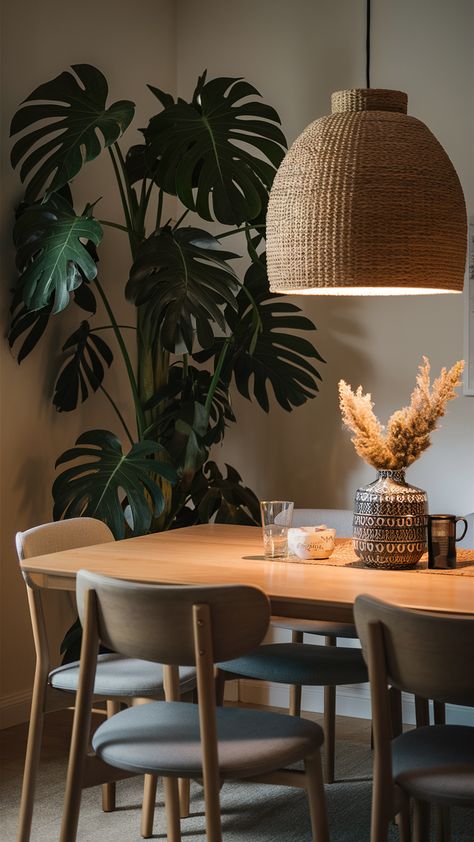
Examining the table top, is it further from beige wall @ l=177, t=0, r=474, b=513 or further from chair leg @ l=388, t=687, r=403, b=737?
beige wall @ l=177, t=0, r=474, b=513

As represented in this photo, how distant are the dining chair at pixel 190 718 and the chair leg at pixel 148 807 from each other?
674mm

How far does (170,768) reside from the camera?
2281 millimetres

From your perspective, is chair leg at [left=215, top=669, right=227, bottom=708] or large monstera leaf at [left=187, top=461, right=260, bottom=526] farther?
large monstera leaf at [left=187, top=461, right=260, bottom=526]

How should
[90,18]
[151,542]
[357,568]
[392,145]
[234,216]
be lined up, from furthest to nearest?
[90,18] < [234,216] < [151,542] < [357,568] < [392,145]

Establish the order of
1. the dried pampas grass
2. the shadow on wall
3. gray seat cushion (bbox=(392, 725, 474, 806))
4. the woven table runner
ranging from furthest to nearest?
1. the shadow on wall
2. the dried pampas grass
3. the woven table runner
4. gray seat cushion (bbox=(392, 725, 474, 806))

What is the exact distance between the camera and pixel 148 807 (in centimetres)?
314

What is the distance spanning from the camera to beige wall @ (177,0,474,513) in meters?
4.27

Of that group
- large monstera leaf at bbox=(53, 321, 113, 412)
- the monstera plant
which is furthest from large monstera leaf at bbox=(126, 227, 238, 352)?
large monstera leaf at bbox=(53, 321, 113, 412)

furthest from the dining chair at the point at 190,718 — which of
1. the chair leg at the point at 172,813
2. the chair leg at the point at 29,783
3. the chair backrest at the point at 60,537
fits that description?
the chair backrest at the point at 60,537

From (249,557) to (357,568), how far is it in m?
0.32

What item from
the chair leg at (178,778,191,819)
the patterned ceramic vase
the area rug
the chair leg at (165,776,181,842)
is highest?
the patterned ceramic vase

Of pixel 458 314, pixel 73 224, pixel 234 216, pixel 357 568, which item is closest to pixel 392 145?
pixel 357 568

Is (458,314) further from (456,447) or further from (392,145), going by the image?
(392,145)

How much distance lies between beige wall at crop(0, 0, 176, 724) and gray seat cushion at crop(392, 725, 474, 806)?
2.11 metres
